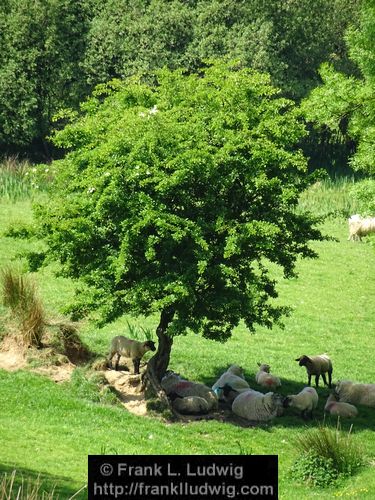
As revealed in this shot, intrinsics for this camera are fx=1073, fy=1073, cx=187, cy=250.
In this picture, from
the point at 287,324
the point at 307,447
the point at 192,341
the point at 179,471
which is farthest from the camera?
the point at 287,324

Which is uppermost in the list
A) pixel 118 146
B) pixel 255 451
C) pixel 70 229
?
pixel 118 146

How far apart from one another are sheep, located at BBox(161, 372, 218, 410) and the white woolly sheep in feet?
0.55

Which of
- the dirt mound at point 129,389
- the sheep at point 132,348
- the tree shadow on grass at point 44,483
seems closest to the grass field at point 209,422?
the tree shadow on grass at point 44,483

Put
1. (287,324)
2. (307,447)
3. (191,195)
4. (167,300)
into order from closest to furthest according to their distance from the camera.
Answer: (307,447) < (167,300) < (191,195) < (287,324)

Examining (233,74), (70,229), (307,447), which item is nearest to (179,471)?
(307,447)

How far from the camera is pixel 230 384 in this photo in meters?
23.6

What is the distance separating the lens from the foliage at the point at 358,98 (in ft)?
77.2

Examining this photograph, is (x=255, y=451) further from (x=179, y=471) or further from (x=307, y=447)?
(x=179, y=471)

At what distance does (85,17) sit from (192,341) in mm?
33670

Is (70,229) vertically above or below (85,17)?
below

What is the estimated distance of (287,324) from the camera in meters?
31.3

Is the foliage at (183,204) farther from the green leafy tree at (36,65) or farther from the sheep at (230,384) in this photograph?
the green leafy tree at (36,65)

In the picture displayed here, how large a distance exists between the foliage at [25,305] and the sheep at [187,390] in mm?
3001

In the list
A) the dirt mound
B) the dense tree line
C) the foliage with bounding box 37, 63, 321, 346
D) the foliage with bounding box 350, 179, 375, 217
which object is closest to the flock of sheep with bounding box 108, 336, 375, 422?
the dirt mound
